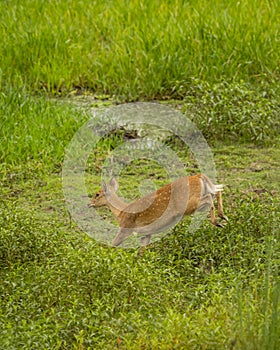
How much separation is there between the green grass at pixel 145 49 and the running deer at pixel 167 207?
2.77 metres

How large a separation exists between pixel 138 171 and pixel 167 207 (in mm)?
1858

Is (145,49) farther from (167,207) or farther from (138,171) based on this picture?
(167,207)

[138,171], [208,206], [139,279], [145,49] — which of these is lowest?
[138,171]

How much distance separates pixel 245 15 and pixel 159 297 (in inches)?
198

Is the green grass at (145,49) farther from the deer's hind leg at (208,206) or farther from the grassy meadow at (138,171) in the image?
the deer's hind leg at (208,206)

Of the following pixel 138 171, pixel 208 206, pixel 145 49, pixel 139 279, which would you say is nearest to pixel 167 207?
pixel 208 206

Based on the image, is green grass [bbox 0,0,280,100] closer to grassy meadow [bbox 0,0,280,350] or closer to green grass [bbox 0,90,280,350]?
grassy meadow [bbox 0,0,280,350]

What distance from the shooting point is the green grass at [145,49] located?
831 centimetres

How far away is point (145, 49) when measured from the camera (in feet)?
28.1

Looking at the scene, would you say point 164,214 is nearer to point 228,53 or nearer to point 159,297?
point 159,297

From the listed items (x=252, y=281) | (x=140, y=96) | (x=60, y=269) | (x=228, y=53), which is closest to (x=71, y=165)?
(x=140, y=96)

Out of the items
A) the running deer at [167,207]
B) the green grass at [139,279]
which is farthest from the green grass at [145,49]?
the running deer at [167,207]

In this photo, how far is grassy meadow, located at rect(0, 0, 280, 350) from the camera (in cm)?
420

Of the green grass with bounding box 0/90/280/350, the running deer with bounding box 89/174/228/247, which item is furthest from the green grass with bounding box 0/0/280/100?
the running deer with bounding box 89/174/228/247
